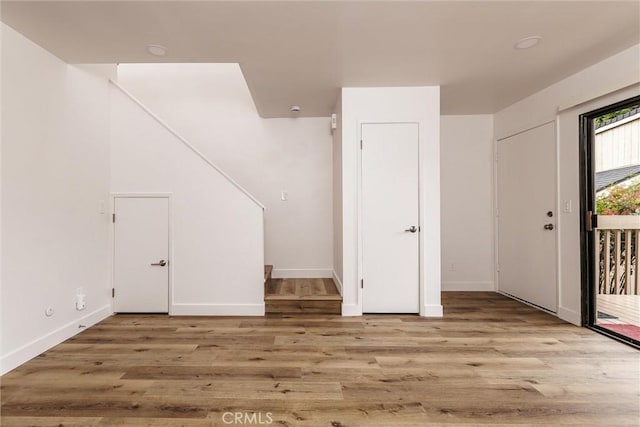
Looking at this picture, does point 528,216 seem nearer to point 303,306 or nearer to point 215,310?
point 303,306

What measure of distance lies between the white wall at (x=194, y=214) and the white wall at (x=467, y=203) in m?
2.76

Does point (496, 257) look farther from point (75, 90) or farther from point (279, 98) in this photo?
point (75, 90)

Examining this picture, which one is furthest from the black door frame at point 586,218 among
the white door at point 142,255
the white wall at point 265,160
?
the white door at point 142,255

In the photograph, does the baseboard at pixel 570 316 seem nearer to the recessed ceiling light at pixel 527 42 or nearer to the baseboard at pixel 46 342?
the recessed ceiling light at pixel 527 42

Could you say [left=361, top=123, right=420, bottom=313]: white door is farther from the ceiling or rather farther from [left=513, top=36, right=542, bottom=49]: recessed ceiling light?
[left=513, top=36, right=542, bottom=49]: recessed ceiling light

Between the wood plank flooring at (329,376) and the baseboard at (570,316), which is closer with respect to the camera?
the wood plank flooring at (329,376)

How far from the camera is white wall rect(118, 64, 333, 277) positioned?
14.5 ft

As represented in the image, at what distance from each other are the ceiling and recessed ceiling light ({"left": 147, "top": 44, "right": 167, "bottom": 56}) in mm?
52

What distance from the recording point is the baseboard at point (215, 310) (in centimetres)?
334

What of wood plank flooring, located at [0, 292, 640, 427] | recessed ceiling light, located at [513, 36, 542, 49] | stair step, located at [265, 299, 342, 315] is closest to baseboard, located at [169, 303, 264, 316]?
stair step, located at [265, 299, 342, 315]

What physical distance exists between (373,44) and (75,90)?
2.83 m

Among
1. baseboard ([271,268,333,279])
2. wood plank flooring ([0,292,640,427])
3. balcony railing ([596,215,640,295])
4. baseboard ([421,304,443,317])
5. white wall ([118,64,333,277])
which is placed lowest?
wood plank flooring ([0,292,640,427])

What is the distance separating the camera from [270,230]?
14.6 feet

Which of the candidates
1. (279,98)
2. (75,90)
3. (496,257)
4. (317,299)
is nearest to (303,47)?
(279,98)
